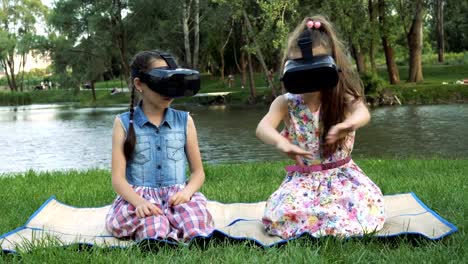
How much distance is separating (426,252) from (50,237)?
212 centimetres

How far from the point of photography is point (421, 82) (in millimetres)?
28375

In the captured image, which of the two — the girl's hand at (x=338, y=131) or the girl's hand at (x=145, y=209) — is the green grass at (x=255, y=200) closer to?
the girl's hand at (x=145, y=209)

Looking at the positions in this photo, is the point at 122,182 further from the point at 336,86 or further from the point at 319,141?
the point at 336,86

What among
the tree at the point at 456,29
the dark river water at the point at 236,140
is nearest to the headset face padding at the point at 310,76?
the dark river water at the point at 236,140

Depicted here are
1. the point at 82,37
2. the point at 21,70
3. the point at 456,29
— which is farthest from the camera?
the point at 21,70

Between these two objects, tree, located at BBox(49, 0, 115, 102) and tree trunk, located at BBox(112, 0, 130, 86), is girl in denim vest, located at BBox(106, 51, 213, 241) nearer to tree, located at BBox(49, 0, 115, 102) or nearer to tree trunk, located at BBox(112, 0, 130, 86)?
tree trunk, located at BBox(112, 0, 130, 86)

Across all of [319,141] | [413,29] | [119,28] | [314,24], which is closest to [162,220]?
[319,141]

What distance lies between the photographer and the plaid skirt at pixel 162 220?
369cm

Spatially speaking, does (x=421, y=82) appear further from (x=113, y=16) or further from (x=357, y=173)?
(x=357, y=173)

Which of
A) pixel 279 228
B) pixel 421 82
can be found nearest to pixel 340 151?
pixel 279 228

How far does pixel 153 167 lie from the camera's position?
4.06 metres

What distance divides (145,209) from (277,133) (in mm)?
950

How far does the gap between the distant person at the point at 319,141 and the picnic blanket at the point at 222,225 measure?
164mm

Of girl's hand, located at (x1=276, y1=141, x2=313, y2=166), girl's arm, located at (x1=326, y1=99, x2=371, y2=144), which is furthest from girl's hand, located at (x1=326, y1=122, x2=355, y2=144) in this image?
girl's hand, located at (x1=276, y1=141, x2=313, y2=166)
